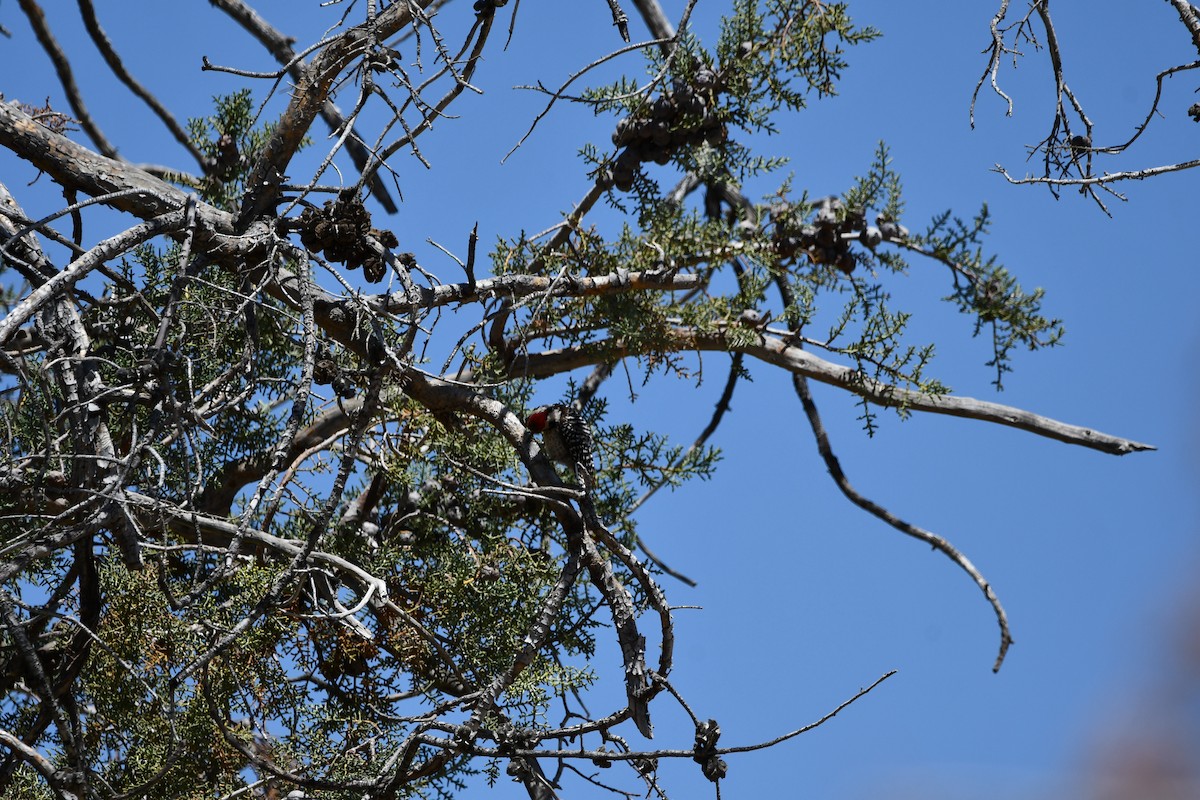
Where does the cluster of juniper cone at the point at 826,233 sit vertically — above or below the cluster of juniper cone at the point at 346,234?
above

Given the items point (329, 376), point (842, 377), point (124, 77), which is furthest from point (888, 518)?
point (124, 77)

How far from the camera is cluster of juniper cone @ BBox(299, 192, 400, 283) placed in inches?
116

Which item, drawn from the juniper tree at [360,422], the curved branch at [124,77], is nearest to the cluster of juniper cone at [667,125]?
the juniper tree at [360,422]

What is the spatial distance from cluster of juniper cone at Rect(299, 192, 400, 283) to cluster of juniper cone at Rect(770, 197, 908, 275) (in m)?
1.89

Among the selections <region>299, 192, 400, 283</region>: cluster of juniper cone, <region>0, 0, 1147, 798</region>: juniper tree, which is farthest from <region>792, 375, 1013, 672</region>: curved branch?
<region>299, 192, 400, 283</region>: cluster of juniper cone

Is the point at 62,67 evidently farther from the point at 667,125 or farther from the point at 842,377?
the point at 842,377

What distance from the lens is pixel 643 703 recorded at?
2881mm

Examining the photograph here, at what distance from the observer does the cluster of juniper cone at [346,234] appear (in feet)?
9.66

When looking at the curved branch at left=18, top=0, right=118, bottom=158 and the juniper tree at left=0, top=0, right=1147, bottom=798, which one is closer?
the juniper tree at left=0, top=0, right=1147, bottom=798

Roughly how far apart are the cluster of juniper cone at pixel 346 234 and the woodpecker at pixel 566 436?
588 mm

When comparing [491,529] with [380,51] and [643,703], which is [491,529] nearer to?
[643,703]

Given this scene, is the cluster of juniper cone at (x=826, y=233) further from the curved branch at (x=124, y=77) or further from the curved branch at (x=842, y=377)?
the curved branch at (x=124, y=77)

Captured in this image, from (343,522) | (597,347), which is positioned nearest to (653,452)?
(597,347)

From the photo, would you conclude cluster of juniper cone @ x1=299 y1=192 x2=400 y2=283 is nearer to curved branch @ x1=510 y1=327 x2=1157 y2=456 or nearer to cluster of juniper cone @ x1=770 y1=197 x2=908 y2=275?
curved branch @ x1=510 y1=327 x2=1157 y2=456
